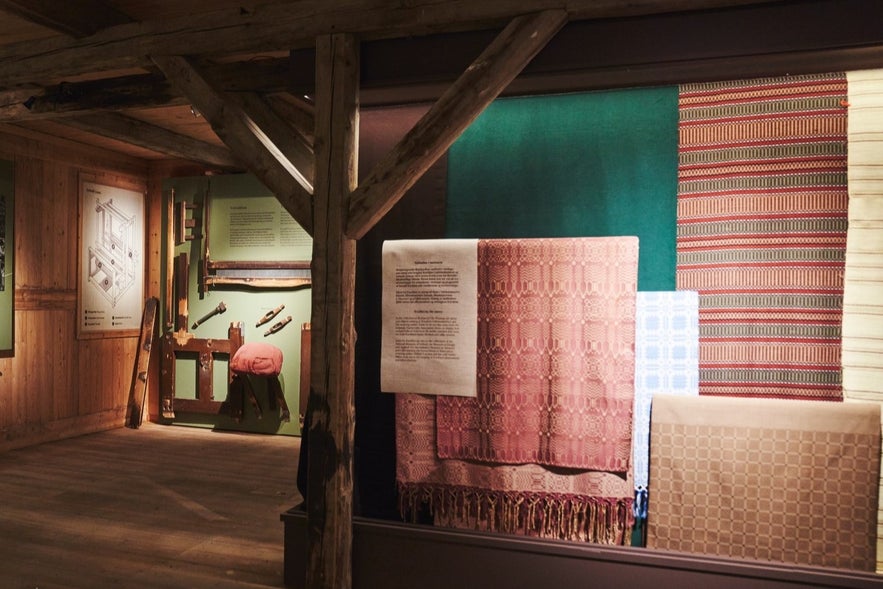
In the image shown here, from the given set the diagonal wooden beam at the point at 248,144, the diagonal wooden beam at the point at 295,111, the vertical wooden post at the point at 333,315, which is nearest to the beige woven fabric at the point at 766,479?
the vertical wooden post at the point at 333,315

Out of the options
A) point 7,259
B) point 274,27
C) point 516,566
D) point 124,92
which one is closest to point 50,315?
point 7,259

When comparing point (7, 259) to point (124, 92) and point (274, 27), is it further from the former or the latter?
point (274, 27)

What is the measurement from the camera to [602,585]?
2.71 m

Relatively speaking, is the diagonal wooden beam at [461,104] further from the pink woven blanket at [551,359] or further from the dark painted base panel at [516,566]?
the dark painted base panel at [516,566]

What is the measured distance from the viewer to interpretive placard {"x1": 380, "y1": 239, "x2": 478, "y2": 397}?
3.05 metres

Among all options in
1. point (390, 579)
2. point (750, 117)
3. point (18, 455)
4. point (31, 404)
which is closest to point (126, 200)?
point (31, 404)

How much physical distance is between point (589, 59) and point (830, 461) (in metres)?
1.88

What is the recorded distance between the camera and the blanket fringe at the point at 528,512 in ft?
9.50

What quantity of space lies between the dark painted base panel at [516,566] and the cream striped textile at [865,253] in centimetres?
79

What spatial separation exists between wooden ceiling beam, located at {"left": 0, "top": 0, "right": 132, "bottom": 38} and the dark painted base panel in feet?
8.83

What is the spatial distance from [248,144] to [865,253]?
8.79 ft

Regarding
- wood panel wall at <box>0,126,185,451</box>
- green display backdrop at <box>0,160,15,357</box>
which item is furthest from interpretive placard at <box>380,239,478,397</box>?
wood panel wall at <box>0,126,185,451</box>

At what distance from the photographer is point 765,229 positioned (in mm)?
2881

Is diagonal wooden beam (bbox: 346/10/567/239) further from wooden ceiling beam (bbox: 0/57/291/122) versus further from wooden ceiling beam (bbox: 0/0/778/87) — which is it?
wooden ceiling beam (bbox: 0/57/291/122)
